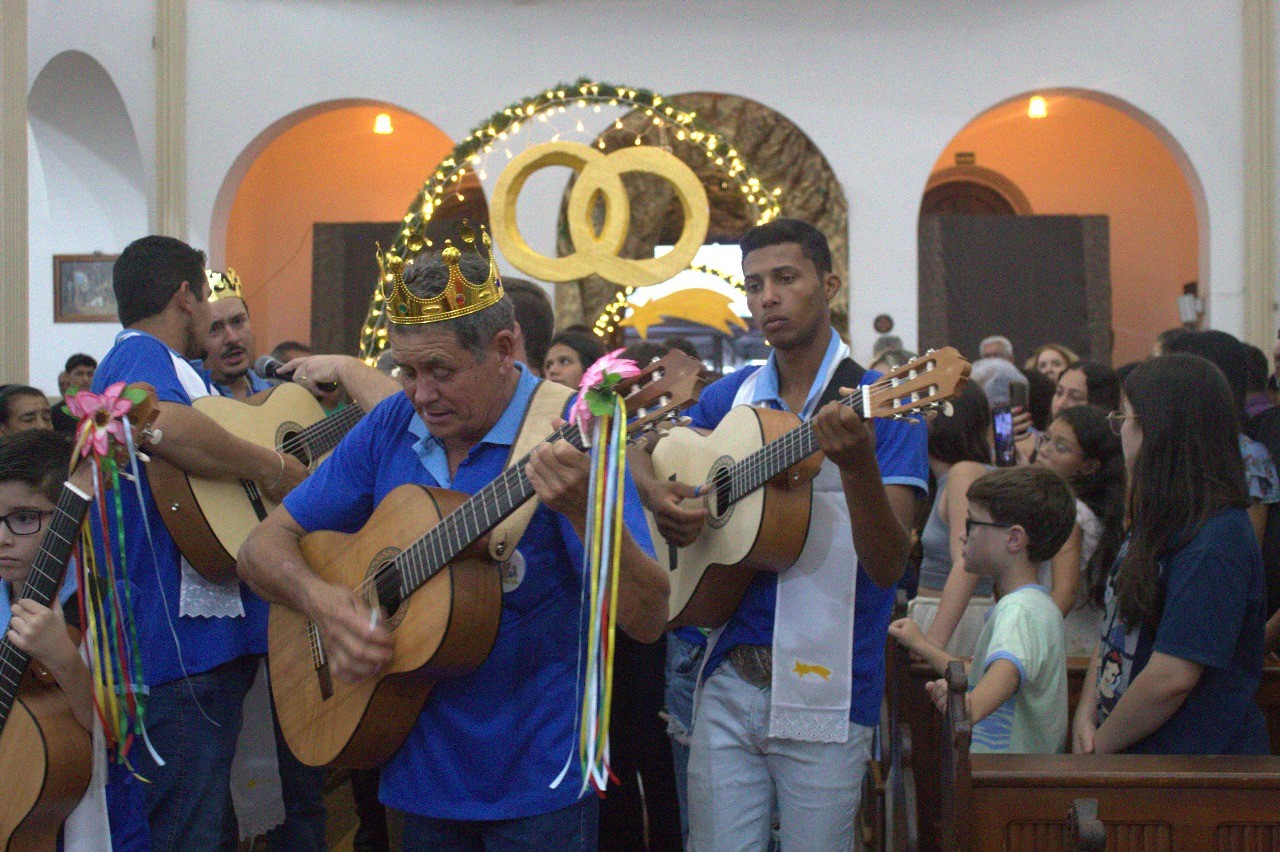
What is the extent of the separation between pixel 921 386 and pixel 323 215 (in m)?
12.4

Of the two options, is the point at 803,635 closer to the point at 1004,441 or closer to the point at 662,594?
the point at 662,594

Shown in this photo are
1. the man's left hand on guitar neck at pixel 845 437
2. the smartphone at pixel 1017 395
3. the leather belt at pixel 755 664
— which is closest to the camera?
the man's left hand on guitar neck at pixel 845 437

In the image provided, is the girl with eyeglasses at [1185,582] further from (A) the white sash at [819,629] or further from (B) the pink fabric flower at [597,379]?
(B) the pink fabric flower at [597,379]

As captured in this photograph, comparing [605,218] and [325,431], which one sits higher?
[605,218]

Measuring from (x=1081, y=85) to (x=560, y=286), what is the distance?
4854mm

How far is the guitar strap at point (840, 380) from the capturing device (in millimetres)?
2883

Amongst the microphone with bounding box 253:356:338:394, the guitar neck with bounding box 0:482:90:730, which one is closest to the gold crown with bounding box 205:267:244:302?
the microphone with bounding box 253:356:338:394

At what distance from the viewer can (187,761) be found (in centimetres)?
304

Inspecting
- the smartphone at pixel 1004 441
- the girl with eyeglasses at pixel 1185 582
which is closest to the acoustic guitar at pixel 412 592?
the girl with eyeglasses at pixel 1185 582

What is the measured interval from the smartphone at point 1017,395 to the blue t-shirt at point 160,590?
13.3 feet

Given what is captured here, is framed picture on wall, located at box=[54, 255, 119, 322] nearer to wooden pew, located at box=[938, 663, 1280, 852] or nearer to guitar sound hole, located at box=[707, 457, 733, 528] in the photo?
guitar sound hole, located at box=[707, 457, 733, 528]

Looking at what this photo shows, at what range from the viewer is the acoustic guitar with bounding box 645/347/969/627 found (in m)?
2.74

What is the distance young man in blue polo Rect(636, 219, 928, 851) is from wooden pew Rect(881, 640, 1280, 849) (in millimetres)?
637

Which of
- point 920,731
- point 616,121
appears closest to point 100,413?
point 920,731
